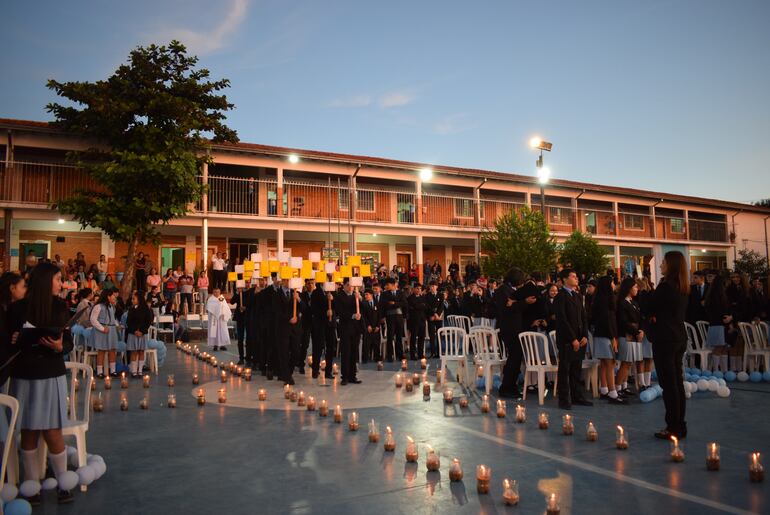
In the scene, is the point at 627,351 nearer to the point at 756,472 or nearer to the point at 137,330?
the point at 756,472

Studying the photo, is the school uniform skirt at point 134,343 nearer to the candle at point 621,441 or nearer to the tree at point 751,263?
the candle at point 621,441

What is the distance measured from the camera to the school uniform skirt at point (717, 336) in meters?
10.2

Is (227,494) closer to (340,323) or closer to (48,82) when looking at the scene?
(340,323)

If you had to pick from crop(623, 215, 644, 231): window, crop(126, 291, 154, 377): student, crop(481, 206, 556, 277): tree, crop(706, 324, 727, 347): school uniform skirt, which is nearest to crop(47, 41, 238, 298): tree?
crop(126, 291, 154, 377): student

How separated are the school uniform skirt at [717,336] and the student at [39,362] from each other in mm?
10147

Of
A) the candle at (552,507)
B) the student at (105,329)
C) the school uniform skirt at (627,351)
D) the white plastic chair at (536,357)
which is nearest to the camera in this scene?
the candle at (552,507)

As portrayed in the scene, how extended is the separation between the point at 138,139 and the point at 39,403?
15.5 metres

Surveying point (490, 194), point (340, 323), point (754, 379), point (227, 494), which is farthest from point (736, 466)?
point (490, 194)

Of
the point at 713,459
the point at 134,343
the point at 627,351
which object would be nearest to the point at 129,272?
the point at 134,343

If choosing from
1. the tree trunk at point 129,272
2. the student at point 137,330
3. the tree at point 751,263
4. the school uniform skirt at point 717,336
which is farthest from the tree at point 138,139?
the tree at point 751,263

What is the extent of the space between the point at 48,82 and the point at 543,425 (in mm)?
17750

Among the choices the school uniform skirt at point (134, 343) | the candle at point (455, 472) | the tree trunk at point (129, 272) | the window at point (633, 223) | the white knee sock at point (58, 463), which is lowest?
the candle at point (455, 472)

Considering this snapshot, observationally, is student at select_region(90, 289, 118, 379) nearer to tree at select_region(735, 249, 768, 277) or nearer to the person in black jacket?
the person in black jacket

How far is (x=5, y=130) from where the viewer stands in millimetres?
19438
